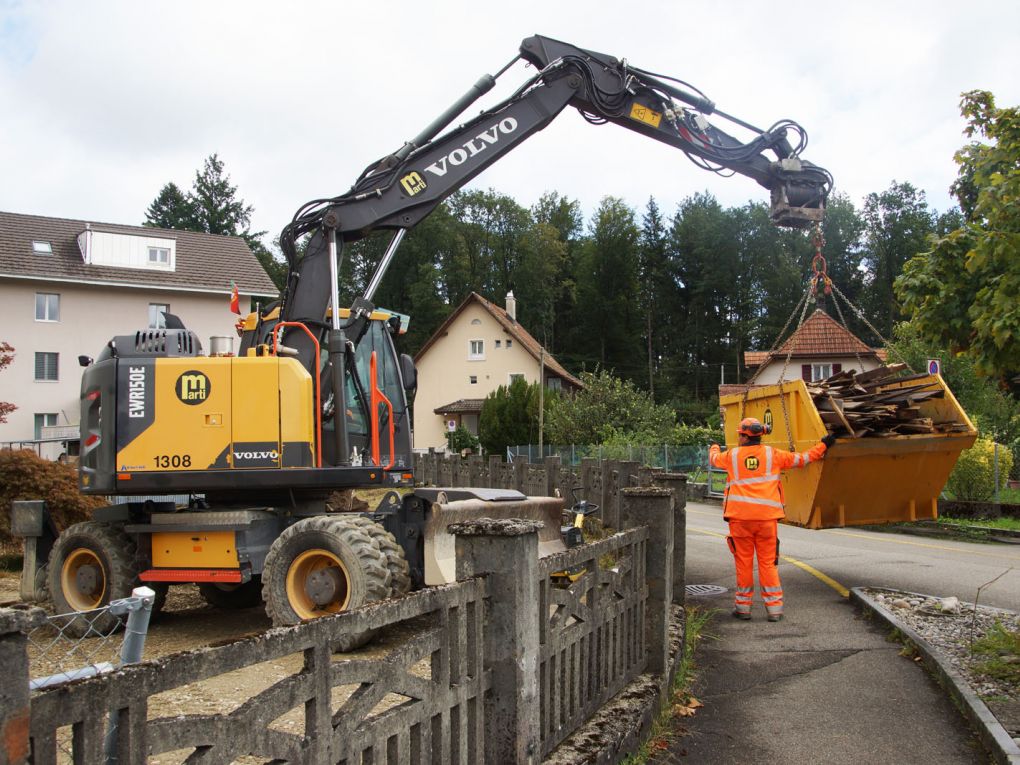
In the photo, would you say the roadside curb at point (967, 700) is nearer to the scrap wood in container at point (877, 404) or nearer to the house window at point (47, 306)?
the scrap wood in container at point (877, 404)

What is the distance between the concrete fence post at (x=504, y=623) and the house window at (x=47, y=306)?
38.9 m

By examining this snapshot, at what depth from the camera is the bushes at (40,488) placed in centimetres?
1350

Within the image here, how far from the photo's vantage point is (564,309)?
8212 centimetres

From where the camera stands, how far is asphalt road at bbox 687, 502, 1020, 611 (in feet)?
35.9

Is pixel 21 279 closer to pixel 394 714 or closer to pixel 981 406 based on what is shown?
pixel 981 406

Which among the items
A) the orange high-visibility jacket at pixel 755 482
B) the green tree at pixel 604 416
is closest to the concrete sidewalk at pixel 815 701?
the orange high-visibility jacket at pixel 755 482

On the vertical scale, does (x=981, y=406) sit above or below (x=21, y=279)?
below

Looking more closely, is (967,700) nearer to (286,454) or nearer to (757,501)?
(757,501)

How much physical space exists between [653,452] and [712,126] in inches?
843

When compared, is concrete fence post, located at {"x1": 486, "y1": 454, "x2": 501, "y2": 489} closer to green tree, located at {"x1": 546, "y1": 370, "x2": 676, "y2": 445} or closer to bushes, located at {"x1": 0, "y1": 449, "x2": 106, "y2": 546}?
bushes, located at {"x1": 0, "y1": 449, "x2": 106, "y2": 546}

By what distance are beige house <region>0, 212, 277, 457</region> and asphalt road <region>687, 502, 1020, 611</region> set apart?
27.8m

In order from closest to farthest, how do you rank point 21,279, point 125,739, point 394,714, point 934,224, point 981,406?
point 125,739
point 394,714
point 981,406
point 21,279
point 934,224

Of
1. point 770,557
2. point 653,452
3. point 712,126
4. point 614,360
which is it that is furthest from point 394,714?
point 614,360

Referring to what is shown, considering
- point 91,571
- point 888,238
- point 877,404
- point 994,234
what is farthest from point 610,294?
point 994,234
